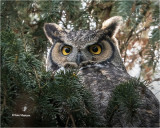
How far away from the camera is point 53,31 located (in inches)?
92.8

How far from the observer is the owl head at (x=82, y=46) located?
7.00 feet

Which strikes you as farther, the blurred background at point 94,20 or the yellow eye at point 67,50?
the yellow eye at point 67,50

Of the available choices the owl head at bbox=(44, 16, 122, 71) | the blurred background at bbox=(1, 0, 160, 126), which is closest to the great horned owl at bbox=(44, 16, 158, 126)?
the owl head at bbox=(44, 16, 122, 71)

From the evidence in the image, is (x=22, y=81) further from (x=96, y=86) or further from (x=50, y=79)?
(x=96, y=86)

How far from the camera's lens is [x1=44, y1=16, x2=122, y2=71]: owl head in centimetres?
213

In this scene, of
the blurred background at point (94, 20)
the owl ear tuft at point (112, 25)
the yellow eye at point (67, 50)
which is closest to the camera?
the blurred background at point (94, 20)

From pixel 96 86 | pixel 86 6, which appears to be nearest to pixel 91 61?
pixel 96 86

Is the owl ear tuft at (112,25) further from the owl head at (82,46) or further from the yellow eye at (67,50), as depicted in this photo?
the yellow eye at (67,50)

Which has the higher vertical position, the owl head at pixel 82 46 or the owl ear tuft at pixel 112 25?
the owl ear tuft at pixel 112 25

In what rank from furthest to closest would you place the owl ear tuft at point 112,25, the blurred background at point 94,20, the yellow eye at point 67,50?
the owl ear tuft at point 112,25 < the yellow eye at point 67,50 < the blurred background at point 94,20

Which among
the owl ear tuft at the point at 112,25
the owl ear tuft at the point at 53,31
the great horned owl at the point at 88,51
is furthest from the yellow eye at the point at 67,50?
the owl ear tuft at the point at 112,25

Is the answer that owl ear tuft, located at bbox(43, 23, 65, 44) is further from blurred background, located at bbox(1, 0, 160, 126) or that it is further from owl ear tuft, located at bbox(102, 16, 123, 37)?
owl ear tuft, located at bbox(102, 16, 123, 37)

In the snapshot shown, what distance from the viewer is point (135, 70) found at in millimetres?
2980

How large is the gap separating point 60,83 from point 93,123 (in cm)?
24
